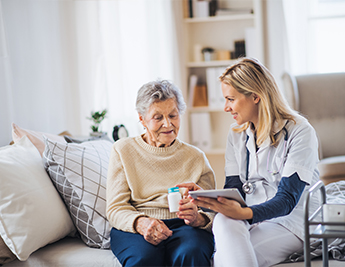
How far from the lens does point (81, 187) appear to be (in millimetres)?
1651

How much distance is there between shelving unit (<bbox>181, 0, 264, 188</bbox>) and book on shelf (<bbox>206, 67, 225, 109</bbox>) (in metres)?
0.02

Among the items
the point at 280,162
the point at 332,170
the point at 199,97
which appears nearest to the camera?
the point at 280,162

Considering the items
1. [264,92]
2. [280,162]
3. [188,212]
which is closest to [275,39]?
[264,92]

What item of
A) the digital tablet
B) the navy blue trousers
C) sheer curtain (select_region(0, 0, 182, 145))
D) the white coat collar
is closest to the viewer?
the digital tablet

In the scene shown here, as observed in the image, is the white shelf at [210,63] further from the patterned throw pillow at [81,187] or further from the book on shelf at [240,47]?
the patterned throw pillow at [81,187]

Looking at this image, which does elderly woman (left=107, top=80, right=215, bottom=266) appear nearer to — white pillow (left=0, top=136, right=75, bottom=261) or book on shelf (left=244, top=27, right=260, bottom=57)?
white pillow (left=0, top=136, right=75, bottom=261)

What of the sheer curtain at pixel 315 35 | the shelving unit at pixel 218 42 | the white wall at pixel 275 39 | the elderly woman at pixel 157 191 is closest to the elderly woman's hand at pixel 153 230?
the elderly woman at pixel 157 191

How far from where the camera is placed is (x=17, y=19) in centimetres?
212

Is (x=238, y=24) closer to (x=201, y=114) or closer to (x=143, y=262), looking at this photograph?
(x=201, y=114)

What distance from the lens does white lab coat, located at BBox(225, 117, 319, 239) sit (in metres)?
1.49

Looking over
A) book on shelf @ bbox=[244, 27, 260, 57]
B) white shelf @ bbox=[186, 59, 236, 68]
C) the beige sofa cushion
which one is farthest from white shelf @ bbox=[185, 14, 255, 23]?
the beige sofa cushion

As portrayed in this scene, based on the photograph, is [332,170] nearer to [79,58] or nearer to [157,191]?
[157,191]

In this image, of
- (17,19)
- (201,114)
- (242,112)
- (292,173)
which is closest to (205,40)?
(201,114)

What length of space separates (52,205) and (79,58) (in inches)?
56.5
